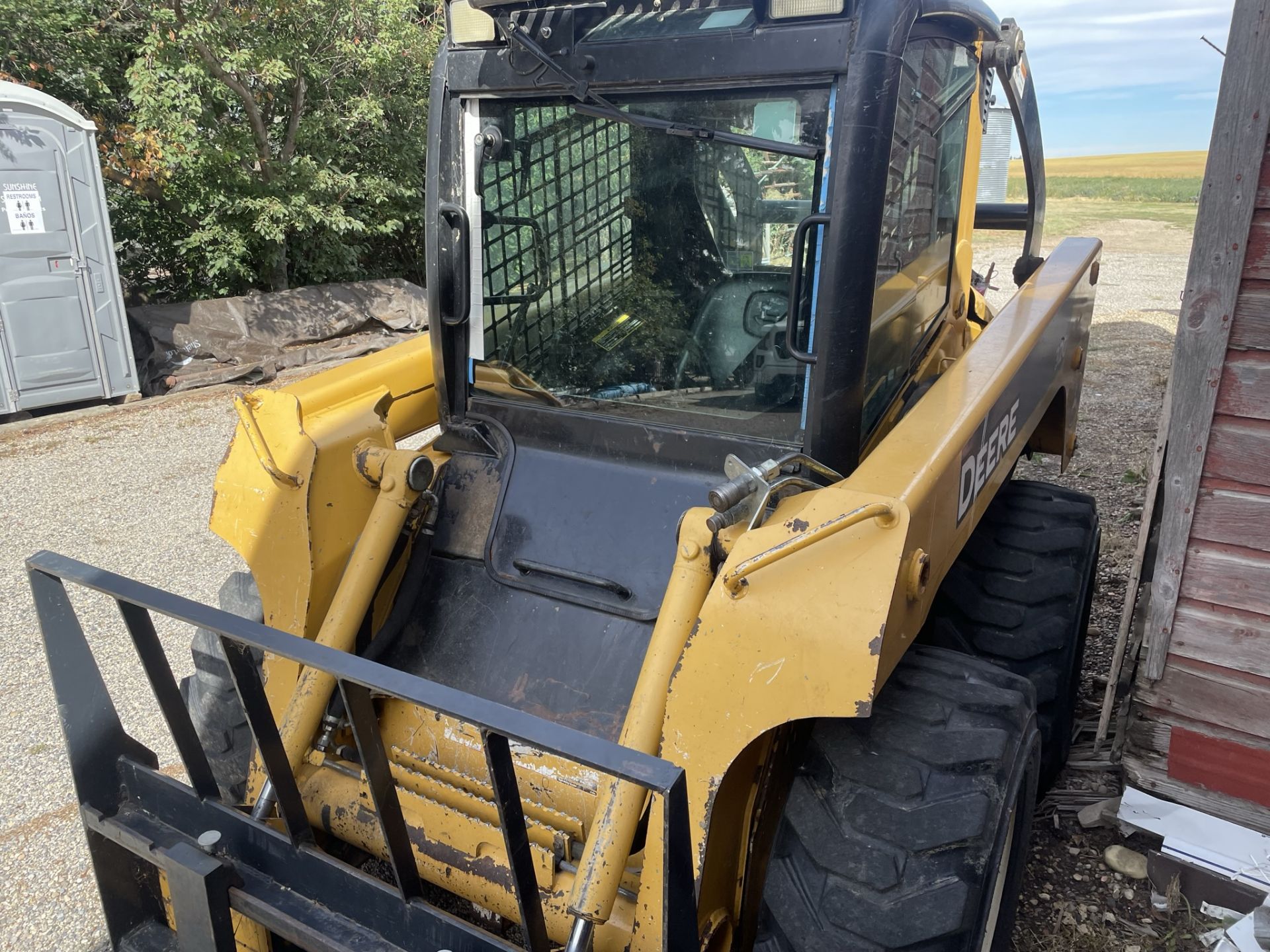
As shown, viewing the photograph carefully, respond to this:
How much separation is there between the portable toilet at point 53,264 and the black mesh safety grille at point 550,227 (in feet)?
22.8

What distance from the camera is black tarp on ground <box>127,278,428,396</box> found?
9.04 m

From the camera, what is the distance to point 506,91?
7.86 feet

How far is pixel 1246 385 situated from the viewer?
2.47m

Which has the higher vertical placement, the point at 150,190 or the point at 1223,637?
the point at 150,190

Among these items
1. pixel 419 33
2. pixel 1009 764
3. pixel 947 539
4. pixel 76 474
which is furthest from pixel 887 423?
pixel 419 33

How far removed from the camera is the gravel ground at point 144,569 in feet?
8.81

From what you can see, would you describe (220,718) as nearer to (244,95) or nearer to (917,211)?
(917,211)

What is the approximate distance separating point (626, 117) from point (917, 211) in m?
0.83

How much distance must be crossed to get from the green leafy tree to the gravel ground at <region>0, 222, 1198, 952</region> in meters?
2.35

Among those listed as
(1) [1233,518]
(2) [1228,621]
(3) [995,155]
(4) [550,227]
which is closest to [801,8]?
(4) [550,227]

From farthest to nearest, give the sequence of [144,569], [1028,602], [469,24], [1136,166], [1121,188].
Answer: [1136,166] → [1121,188] → [144,569] → [1028,602] → [469,24]

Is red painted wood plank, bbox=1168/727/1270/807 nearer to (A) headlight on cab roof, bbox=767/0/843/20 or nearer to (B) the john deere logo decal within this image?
(B) the john deere logo decal

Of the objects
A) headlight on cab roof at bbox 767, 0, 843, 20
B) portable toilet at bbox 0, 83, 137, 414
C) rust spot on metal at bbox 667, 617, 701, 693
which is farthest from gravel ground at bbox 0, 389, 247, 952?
headlight on cab roof at bbox 767, 0, 843, 20

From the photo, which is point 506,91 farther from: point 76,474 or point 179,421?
point 179,421
